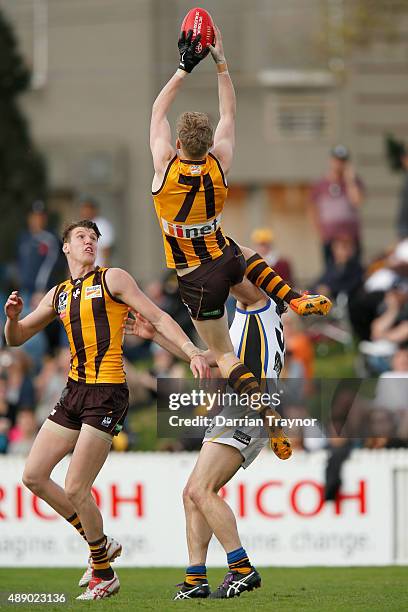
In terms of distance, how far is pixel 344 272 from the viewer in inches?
680

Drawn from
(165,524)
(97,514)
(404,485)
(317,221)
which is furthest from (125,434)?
(97,514)

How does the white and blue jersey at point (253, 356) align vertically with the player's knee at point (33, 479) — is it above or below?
above

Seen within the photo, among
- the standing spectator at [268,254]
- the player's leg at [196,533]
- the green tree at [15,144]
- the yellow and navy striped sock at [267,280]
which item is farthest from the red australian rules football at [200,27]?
the green tree at [15,144]

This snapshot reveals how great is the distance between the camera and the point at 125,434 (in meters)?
15.2

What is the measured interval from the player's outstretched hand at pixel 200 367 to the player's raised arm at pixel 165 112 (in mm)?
1214

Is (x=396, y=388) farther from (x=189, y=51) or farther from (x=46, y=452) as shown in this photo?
(x=189, y=51)

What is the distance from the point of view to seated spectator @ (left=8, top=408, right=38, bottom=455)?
14.8 m

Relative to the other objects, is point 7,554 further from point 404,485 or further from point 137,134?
point 137,134

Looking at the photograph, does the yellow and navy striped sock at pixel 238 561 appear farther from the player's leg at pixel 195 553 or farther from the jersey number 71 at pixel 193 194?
the jersey number 71 at pixel 193 194

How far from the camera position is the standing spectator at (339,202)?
1755cm

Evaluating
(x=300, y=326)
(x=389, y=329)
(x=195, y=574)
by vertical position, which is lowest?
(x=195, y=574)

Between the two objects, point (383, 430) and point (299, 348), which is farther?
point (299, 348)

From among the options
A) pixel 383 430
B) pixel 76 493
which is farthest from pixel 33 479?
pixel 383 430

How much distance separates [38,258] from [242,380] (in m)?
9.62
